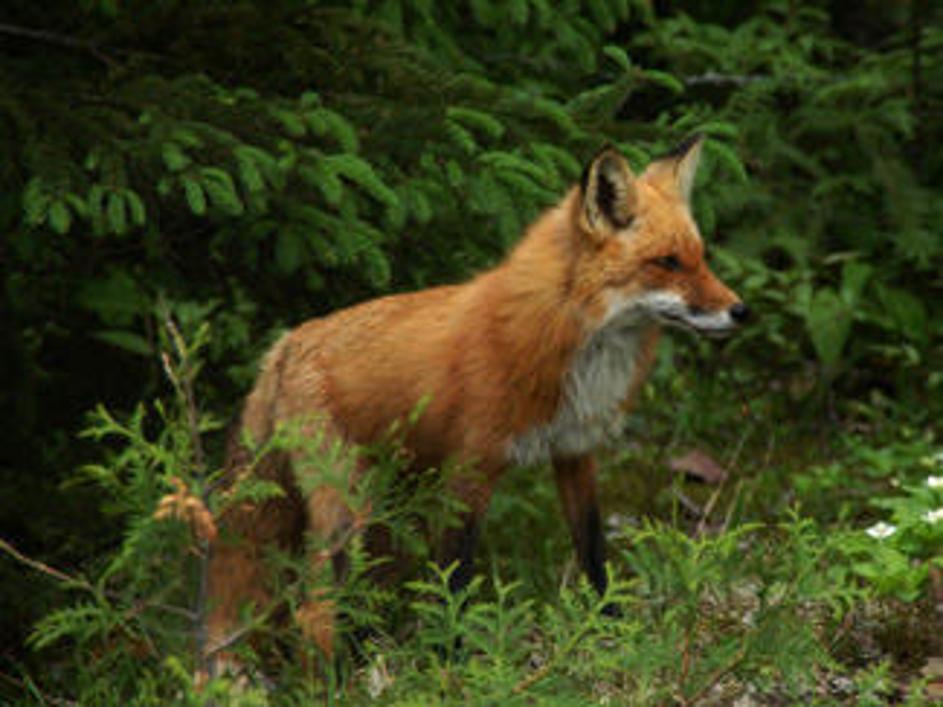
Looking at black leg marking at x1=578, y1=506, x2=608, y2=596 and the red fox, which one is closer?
the red fox

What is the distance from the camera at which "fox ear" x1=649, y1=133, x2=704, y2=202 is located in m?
4.47

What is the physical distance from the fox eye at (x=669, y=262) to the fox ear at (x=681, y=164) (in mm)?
361

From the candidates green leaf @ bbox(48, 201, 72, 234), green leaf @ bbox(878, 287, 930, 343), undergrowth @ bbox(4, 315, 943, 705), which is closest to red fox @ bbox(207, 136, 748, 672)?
undergrowth @ bbox(4, 315, 943, 705)

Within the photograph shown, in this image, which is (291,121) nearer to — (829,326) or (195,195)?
(195,195)

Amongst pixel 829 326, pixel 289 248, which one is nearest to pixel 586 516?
pixel 289 248

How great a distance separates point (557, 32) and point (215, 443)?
2236mm

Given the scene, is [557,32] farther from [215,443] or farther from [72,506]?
[72,506]

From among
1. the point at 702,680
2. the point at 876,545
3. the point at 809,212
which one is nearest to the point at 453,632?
the point at 702,680

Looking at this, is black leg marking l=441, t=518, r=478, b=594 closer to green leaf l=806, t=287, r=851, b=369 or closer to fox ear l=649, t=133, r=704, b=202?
fox ear l=649, t=133, r=704, b=202

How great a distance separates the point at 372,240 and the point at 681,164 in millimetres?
1092

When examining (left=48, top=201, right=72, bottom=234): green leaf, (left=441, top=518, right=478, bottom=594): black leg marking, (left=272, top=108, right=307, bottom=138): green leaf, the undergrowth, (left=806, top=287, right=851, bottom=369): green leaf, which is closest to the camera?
the undergrowth

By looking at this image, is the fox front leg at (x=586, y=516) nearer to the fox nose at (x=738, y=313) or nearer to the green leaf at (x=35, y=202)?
the fox nose at (x=738, y=313)

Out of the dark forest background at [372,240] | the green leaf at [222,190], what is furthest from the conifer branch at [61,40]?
the green leaf at [222,190]

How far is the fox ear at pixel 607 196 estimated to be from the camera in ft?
13.5
